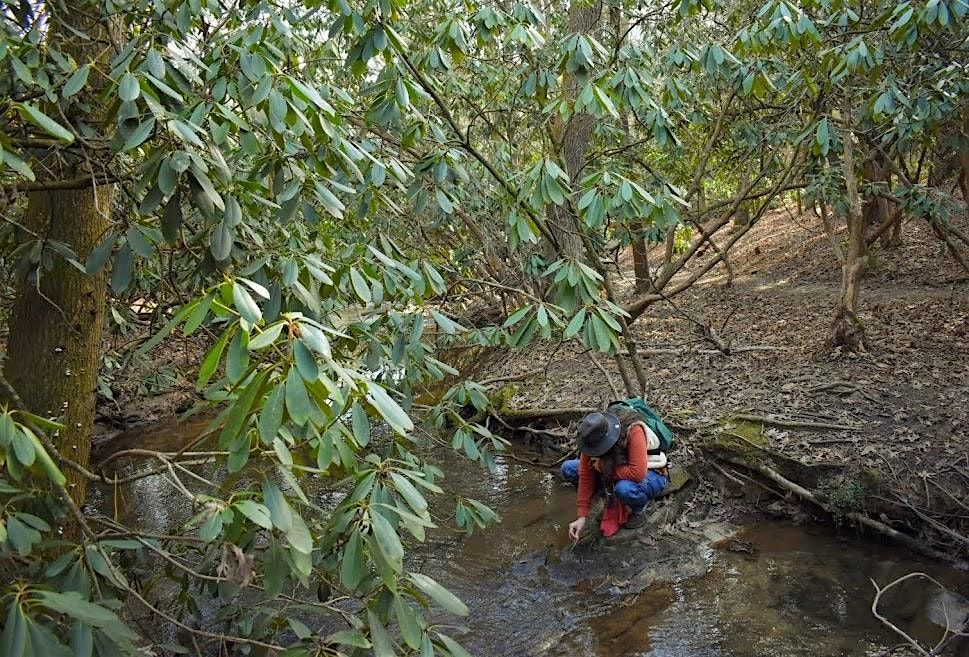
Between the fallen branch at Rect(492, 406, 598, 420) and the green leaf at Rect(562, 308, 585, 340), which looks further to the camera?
the fallen branch at Rect(492, 406, 598, 420)

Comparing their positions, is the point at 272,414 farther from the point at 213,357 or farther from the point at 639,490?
the point at 639,490

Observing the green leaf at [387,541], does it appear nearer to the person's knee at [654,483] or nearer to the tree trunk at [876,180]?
the person's knee at [654,483]

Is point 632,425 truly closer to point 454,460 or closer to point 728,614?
point 728,614

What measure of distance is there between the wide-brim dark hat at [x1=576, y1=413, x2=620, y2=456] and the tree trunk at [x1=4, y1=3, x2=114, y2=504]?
2.83 metres

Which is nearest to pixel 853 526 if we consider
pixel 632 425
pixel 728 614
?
pixel 728 614

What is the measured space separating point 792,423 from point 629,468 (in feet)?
6.55

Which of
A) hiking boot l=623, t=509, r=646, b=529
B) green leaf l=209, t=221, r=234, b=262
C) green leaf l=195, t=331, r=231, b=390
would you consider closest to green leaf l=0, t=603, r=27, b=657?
green leaf l=195, t=331, r=231, b=390

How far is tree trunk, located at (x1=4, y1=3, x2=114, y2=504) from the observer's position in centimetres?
308

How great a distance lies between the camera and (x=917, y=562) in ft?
16.3

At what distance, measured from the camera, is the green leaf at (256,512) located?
1822mm

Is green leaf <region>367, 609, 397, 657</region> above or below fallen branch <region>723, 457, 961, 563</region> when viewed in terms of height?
above

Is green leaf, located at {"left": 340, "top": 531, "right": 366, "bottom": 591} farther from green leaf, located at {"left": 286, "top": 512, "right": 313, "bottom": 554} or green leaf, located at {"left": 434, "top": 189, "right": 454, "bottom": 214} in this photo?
green leaf, located at {"left": 434, "top": 189, "right": 454, "bottom": 214}

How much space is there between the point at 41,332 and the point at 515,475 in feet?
16.5

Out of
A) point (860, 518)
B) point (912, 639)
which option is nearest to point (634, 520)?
point (860, 518)
